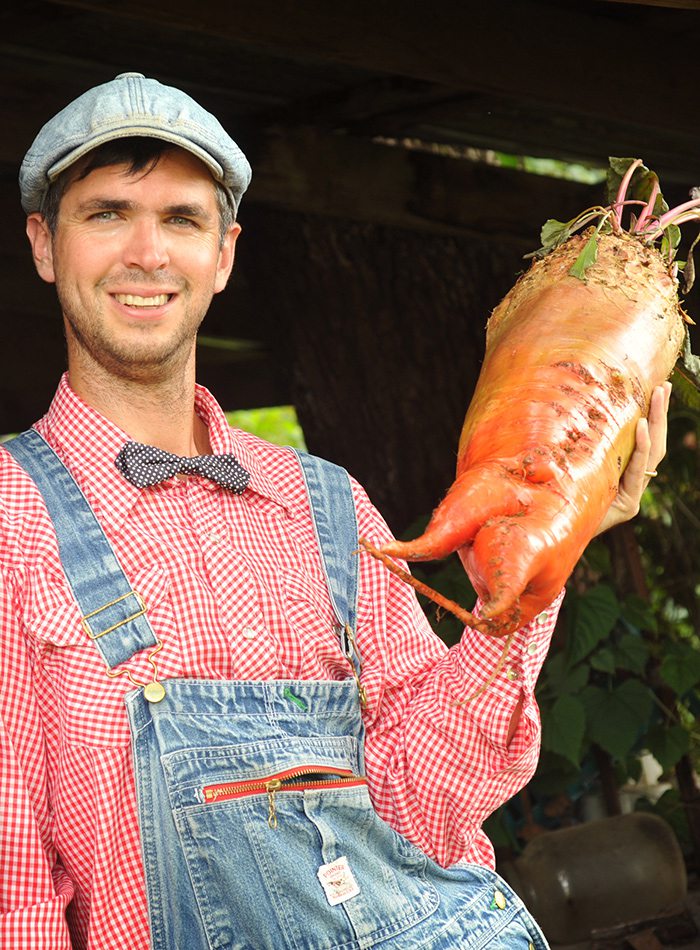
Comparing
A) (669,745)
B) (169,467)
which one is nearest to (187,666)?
(169,467)

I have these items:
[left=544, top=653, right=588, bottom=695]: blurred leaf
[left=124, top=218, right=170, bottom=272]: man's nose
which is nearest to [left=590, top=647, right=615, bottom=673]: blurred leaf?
[left=544, top=653, right=588, bottom=695]: blurred leaf

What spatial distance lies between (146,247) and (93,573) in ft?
1.41

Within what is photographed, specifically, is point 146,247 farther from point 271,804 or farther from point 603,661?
point 603,661

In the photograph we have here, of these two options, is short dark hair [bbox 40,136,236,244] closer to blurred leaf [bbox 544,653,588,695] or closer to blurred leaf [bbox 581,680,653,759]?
blurred leaf [bbox 544,653,588,695]

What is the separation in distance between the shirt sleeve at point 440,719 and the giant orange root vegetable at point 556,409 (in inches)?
9.5

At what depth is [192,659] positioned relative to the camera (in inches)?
68.0

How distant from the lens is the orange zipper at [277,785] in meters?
1.67

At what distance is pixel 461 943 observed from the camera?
5.97ft

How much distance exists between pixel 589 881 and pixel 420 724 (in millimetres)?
1978

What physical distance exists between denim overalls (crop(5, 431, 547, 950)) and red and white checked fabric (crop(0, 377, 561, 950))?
32 millimetres

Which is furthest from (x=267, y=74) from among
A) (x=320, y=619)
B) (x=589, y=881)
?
(x=589, y=881)

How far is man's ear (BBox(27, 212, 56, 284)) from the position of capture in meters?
1.93

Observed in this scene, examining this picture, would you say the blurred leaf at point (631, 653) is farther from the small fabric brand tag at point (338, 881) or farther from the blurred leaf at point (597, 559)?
the small fabric brand tag at point (338, 881)

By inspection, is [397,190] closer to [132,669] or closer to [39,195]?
[39,195]
